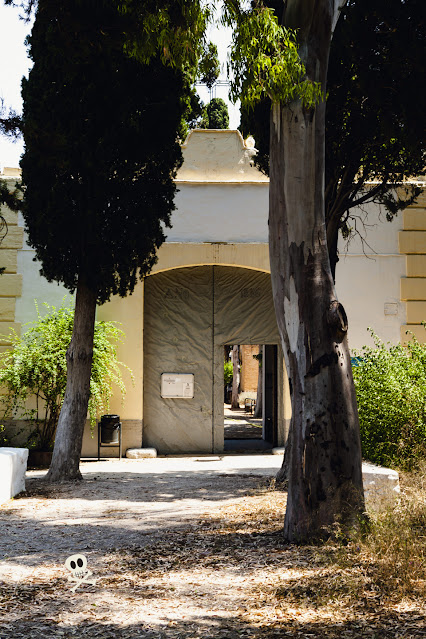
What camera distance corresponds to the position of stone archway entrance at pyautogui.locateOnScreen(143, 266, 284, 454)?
15.2 m

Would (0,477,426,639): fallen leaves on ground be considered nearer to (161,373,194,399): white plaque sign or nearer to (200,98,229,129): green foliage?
(161,373,194,399): white plaque sign

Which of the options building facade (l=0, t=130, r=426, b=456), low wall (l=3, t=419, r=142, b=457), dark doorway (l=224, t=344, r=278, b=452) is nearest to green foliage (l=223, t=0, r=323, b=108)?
building facade (l=0, t=130, r=426, b=456)

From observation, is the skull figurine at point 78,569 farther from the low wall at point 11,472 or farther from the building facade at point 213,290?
the building facade at point 213,290

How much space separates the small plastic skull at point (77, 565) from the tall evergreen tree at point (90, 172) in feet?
16.5

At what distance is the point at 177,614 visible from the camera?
4266mm

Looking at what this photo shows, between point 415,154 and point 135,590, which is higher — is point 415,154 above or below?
above

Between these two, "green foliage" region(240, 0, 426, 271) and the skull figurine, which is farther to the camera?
"green foliage" region(240, 0, 426, 271)

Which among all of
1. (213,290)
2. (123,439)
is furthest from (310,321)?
(213,290)

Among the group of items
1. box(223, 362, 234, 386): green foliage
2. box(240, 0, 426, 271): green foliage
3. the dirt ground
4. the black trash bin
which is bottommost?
the dirt ground

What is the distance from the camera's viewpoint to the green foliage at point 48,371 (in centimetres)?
1312

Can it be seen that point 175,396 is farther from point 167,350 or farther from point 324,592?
point 324,592

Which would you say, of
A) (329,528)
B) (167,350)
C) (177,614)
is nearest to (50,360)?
(167,350)

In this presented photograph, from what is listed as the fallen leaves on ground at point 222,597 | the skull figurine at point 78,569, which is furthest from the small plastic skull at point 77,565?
the fallen leaves on ground at point 222,597

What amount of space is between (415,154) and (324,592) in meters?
7.26
